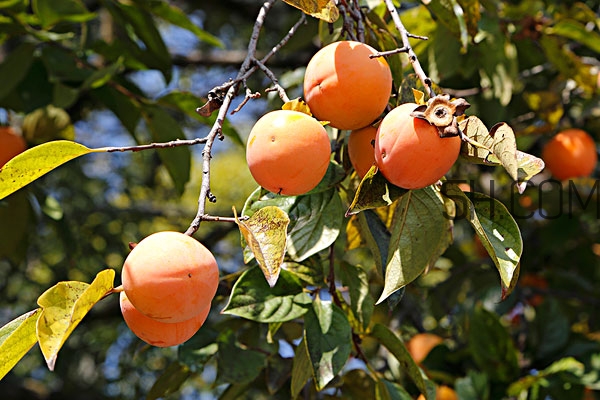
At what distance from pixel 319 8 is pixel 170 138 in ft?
3.20

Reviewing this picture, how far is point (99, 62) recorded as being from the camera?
2703 millimetres

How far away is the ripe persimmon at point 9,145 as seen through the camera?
189 centimetres

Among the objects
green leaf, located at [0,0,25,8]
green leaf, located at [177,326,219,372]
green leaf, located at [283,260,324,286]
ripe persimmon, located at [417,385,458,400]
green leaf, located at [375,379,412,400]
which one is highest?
green leaf, located at [0,0,25,8]

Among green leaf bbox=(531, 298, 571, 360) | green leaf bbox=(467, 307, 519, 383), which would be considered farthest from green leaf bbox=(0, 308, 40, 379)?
green leaf bbox=(531, 298, 571, 360)

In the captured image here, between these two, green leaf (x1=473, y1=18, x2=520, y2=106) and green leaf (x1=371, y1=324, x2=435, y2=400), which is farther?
green leaf (x1=473, y1=18, x2=520, y2=106)

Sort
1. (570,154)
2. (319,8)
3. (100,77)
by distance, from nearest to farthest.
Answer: (319,8)
(100,77)
(570,154)

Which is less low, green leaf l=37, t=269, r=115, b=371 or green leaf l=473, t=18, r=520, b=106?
green leaf l=37, t=269, r=115, b=371

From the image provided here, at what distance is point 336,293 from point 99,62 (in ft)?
5.79

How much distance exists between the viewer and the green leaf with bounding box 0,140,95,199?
36.5 inches

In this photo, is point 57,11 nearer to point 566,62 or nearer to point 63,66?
point 63,66

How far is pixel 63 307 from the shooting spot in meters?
0.86

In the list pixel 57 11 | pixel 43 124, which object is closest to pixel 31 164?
pixel 57 11

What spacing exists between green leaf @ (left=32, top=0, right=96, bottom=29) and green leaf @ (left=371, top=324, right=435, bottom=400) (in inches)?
45.0

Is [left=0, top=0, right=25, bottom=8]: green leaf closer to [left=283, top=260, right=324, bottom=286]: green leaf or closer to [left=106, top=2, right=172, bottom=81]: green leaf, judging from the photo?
[left=106, top=2, right=172, bottom=81]: green leaf
